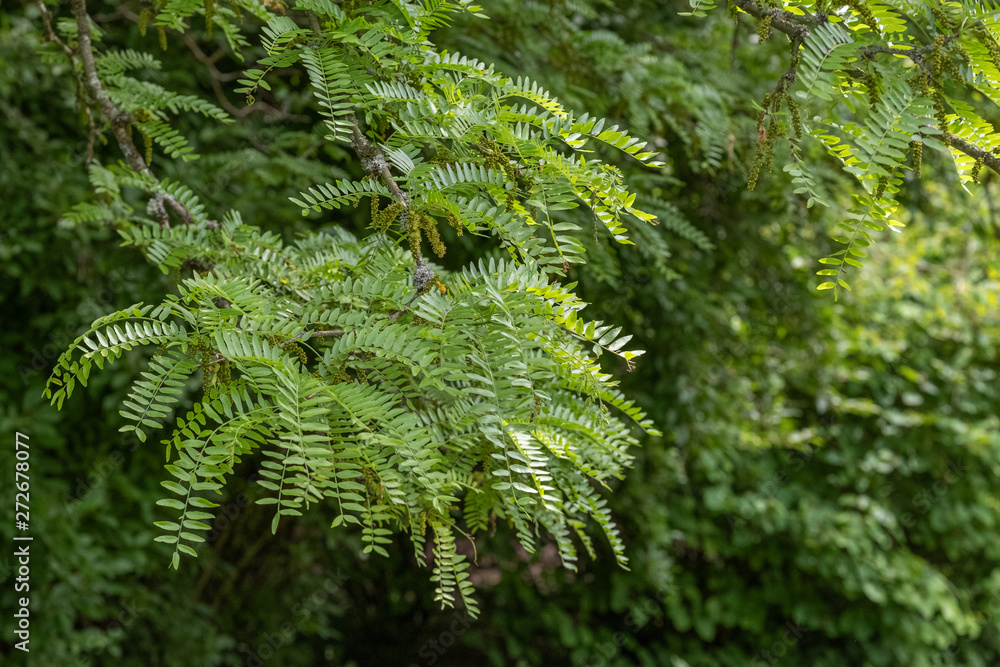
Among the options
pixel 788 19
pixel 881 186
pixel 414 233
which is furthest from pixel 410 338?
pixel 788 19

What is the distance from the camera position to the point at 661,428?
3.08 m

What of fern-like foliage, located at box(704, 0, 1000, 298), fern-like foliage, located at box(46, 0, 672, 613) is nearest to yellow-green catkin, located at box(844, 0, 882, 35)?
fern-like foliage, located at box(704, 0, 1000, 298)

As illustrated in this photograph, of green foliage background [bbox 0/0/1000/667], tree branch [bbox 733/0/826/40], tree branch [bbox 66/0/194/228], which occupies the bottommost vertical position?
green foliage background [bbox 0/0/1000/667]

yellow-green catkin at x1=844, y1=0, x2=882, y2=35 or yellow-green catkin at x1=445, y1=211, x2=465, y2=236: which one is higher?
yellow-green catkin at x1=844, y1=0, x2=882, y2=35

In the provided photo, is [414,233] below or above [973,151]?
below

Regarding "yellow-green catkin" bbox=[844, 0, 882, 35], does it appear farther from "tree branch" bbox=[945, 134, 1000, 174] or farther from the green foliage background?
the green foliage background

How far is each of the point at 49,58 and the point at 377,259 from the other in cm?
116

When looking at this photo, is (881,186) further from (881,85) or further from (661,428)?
(661,428)

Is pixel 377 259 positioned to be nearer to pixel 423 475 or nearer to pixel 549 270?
pixel 549 270

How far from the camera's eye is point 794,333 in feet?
10.3

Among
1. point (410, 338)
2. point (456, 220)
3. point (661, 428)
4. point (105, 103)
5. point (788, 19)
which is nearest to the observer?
point (410, 338)

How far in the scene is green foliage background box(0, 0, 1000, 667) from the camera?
2.22 m

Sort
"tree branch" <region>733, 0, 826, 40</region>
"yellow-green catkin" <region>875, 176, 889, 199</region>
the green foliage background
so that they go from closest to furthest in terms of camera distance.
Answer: "yellow-green catkin" <region>875, 176, 889, 199</region> < "tree branch" <region>733, 0, 826, 40</region> < the green foliage background

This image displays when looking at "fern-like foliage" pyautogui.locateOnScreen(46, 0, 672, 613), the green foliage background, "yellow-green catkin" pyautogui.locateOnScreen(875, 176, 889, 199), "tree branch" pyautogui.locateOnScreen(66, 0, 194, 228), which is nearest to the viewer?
"fern-like foliage" pyautogui.locateOnScreen(46, 0, 672, 613)
